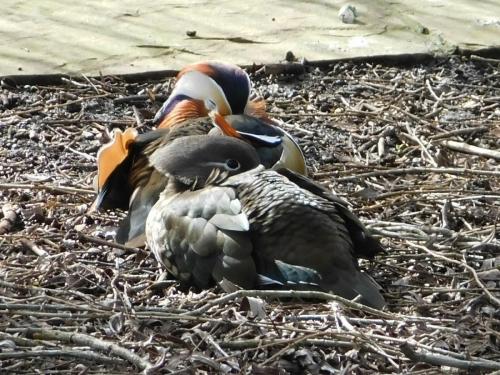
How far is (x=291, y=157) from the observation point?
5.25m

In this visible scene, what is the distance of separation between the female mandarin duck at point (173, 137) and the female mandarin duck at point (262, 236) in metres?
0.28

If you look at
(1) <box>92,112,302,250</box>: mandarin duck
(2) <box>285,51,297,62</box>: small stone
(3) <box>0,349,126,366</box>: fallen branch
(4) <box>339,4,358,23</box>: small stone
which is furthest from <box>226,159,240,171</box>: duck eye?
(4) <box>339,4,358,23</box>: small stone

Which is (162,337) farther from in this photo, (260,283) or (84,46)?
(84,46)

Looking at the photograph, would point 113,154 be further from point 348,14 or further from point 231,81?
point 348,14

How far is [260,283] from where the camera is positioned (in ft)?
14.1

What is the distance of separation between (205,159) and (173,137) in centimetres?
41

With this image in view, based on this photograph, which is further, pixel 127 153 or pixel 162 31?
pixel 162 31

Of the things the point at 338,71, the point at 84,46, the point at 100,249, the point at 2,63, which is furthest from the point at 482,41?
the point at 100,249

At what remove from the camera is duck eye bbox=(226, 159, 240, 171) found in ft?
15.6

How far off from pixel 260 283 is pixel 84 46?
3.45m

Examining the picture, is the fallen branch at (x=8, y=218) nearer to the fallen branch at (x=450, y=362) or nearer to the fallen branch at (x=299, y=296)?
the fallen branch at (x=299, y=296)

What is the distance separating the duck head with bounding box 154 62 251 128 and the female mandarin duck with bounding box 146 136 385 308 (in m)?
0.95

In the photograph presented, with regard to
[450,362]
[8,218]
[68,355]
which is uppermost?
[450,362]

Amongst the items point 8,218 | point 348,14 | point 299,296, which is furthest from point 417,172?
point 348,14
